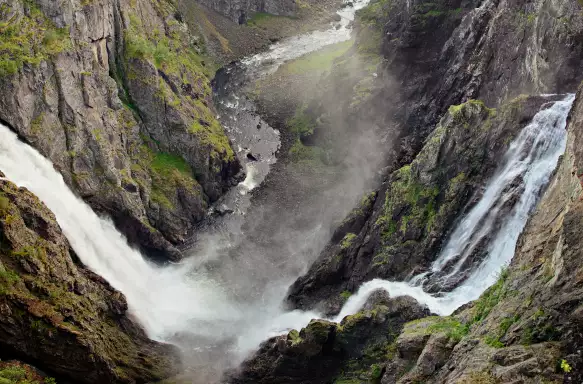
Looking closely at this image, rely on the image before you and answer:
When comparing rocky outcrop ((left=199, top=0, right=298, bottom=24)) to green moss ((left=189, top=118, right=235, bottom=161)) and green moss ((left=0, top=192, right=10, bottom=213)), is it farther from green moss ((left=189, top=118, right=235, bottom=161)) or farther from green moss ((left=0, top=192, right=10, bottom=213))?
green moss ((left=0, top=192, right=10, bottom=213))

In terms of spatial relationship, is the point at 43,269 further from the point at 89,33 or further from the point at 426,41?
the point at 426,41

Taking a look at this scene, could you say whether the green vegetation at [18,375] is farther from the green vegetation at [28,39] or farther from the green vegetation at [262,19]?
the green vegetation at [262,19]

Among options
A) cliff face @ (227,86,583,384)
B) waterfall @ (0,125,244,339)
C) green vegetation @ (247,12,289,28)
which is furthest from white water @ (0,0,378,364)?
green vegetation @ (247,12,289,28)

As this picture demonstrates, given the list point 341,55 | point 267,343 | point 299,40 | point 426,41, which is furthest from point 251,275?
point 299,40

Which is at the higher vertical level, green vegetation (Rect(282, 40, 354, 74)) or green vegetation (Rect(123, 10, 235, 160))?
green vegetation (Rect(282, 40, 354, 74))

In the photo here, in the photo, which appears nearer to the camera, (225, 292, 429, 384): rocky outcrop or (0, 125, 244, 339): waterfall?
(225, 292, 429, 384): rocky outcrop

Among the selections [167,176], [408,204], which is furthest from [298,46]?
[408,204]
